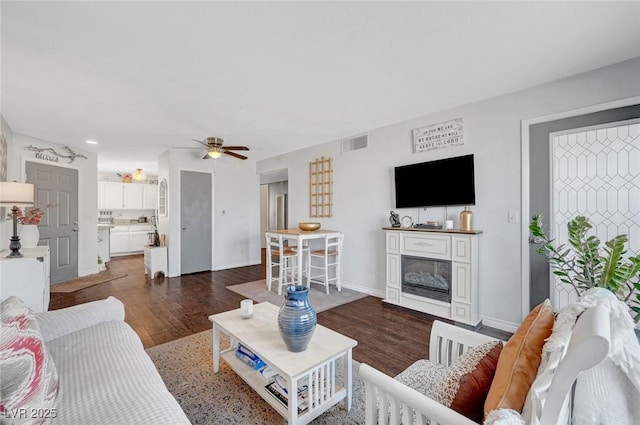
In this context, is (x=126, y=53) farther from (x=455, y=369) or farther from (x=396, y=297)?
(x=396, y=297)

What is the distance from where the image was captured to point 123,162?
6531 mm

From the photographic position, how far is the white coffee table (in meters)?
1.46

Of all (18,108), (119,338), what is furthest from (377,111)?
(18,108)

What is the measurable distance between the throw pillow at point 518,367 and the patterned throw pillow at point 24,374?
145cm

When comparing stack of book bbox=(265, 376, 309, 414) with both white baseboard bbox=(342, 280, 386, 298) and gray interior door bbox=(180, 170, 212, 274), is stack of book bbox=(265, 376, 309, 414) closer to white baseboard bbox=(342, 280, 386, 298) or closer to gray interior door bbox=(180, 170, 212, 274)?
white baseboard bbox=(342, 280, 386, 298)

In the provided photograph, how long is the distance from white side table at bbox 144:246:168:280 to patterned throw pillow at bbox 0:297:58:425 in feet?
13.8

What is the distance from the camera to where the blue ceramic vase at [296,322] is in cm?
155

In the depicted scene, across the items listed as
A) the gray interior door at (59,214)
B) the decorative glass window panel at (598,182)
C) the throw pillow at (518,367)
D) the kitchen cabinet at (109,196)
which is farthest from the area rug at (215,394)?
the kitchen cabinet at (109,196)

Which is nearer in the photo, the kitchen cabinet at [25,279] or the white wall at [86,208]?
the kitchen cabinet at [25,279]

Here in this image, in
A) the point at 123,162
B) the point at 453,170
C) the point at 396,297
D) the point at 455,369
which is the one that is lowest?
the point at 396,297

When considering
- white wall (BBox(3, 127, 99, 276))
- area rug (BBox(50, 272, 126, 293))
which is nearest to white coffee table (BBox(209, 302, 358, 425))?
area rug (BBox(50, 272, 126, 293))

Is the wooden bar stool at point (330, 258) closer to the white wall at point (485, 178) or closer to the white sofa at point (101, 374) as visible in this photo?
the white wall at point (485, 178)

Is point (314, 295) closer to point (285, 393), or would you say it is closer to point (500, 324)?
point (500, 324)

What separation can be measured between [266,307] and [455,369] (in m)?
1.60
